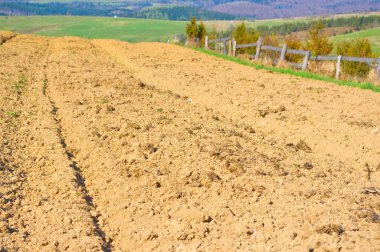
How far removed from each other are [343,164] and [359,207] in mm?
2621

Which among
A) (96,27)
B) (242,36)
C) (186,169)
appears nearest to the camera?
(186,169)

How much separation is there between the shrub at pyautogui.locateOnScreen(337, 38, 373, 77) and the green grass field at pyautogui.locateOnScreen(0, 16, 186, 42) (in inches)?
4243

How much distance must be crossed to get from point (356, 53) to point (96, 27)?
135818mm

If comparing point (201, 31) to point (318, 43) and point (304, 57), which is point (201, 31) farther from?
point (304, 57)

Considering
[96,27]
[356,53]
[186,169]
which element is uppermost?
[356,53]

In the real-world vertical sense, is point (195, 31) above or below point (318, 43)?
below

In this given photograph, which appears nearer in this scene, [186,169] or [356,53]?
[186,169]

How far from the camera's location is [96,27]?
150 meters

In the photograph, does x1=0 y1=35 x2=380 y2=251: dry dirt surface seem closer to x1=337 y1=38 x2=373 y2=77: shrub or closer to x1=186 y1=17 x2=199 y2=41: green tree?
x1=337 y1=38 x2=373 y2=77: shrub

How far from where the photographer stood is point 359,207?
19.5ft

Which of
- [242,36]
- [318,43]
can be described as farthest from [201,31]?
[318,43]

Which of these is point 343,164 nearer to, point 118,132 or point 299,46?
point 118,132

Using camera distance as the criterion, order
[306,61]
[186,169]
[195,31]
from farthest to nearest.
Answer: [195,31], [306,61], [186,169]

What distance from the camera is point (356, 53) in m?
22.1
